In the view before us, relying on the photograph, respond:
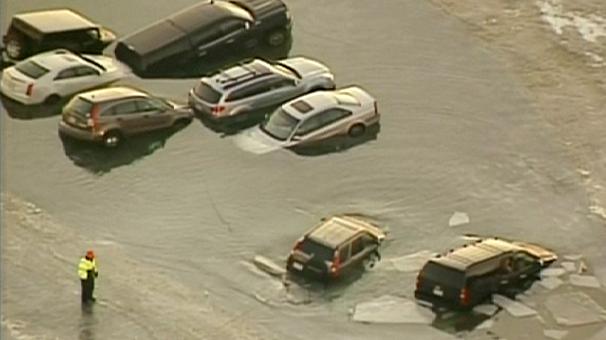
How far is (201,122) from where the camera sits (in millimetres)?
38500

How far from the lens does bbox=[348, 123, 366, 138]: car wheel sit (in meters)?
38.2

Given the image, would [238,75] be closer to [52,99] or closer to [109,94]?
[109,94]

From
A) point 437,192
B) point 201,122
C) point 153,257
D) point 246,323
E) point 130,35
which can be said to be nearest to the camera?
point 246,323

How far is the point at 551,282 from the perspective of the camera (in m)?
32.4

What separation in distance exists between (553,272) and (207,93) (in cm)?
1070

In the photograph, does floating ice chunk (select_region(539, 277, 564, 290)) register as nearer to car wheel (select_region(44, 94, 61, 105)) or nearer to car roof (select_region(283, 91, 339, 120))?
car roof (select_region(283, 91, 339, 120))

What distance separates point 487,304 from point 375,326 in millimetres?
2513

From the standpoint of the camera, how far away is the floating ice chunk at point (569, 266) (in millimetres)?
32812

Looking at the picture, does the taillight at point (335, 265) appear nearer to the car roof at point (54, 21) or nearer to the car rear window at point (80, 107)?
the car rear window at point (80, 107)

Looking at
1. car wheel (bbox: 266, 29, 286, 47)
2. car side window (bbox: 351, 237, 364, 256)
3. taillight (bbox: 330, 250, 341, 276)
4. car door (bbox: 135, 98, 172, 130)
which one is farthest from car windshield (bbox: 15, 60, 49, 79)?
taillight (bbox: 330, 250, 341, 276)

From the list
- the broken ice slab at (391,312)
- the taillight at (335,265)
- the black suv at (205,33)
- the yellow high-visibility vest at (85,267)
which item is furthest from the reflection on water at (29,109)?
the broken ice slab at (391,312)

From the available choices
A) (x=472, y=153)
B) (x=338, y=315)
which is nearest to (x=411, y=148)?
(x=472, y=153)

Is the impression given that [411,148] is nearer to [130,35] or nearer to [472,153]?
[472,153]

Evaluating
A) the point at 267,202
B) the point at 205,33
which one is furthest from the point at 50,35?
the point at 267,202
